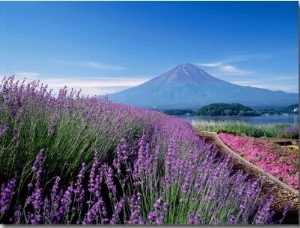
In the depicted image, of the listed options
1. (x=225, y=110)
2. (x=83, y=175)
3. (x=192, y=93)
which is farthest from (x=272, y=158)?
(x=83, y=175)

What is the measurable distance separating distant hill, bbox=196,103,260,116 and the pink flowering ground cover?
0.70 metres

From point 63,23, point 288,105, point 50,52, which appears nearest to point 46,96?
point 50,52

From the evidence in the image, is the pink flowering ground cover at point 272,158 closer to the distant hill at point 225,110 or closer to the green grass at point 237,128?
the distant hill at point 225,110

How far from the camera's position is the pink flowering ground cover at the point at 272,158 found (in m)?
4.09

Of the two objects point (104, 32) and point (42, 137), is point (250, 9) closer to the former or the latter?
point (104, 32)

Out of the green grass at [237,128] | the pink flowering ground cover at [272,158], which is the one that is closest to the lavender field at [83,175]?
the pink flowering ground cover at [272,158]

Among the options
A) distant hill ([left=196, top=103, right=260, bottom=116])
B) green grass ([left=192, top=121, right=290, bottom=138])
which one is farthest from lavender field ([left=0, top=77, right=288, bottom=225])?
green grass ([left=192, top=121, right=290, bottom=138])

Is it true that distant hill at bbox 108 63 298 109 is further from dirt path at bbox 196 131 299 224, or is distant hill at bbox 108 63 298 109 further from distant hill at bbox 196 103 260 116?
dirt path at bbox 196 131 299 224

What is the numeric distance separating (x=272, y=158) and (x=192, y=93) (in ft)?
4.70

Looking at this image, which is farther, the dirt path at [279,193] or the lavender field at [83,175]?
the dirt path at [279,193]

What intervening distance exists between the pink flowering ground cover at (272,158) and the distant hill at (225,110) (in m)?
0.70

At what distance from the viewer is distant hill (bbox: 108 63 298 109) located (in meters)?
3.41

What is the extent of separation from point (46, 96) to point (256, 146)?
3829 mm

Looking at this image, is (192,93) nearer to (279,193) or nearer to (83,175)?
(279,193)
